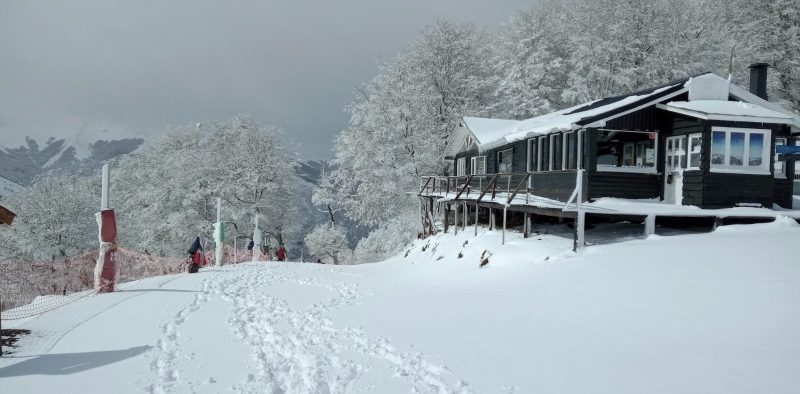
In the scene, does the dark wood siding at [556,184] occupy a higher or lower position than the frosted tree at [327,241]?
higher

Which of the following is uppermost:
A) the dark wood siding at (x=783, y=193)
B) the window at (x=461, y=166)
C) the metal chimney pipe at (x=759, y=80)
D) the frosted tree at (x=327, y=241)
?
the metal chimney pipe at (x=759, y=80)

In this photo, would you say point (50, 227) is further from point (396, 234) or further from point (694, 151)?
point (694, 151)

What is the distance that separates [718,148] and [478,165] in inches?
593

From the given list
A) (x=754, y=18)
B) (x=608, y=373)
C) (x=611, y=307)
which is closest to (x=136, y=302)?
(x=608, y=373)

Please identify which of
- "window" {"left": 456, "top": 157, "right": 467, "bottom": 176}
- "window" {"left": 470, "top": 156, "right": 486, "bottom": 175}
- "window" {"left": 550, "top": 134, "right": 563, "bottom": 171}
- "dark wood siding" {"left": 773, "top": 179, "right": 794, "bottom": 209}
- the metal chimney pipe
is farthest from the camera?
"window" {"left": 456, "top": 157, "right": 467, "bottom": 176}

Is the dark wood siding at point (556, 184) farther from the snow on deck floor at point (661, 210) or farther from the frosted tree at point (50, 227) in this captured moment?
the frosted tree at point (50, 227)

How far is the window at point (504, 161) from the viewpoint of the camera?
921 inches

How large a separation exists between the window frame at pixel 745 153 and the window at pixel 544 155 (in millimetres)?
5936

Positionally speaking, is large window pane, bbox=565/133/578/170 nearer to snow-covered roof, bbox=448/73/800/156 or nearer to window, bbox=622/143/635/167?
snow-covered roof, bbox=448/73/800/156

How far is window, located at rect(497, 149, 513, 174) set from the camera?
23.4m

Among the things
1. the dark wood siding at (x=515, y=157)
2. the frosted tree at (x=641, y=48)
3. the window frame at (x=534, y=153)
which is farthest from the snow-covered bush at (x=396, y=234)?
the frosted tree at (x=641, y=48)

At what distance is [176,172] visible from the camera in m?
35.4

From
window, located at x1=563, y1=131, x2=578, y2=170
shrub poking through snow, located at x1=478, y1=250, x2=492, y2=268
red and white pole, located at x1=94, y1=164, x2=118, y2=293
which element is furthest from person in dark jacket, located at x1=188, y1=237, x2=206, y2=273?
window, located at x1=563, y1=131, x2=578, y2=170

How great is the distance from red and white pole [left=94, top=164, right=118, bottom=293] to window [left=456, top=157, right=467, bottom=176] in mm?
22655
